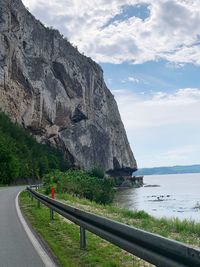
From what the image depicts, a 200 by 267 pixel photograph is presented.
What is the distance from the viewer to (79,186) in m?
44.8

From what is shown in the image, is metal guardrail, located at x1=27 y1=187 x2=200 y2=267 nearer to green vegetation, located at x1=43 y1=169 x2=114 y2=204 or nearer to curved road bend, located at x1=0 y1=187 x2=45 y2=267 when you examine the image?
curved road bend, located at x1=0 y1=187 x2=45 y2=267

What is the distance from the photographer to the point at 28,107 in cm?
10094

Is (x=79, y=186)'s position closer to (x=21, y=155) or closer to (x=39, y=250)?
→ (x=39, y=250)

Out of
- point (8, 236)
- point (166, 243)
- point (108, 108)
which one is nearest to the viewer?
point (166, 243)

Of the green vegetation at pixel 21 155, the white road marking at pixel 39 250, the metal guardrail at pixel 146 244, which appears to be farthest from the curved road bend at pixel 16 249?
the green vegetation at pixel 21 155

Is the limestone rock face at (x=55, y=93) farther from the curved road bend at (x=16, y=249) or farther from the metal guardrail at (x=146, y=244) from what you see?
the metal guardrail at (x=146, y=244)

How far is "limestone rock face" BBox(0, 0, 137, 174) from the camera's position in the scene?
97963 mm

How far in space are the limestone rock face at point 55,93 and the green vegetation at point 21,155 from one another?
4.36 m

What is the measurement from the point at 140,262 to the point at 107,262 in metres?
0.76

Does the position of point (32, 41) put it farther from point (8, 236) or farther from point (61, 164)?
point (8, 236)

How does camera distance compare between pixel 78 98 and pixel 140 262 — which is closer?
pixel 140 262

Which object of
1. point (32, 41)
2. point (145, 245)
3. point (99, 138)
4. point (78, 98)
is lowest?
point (145, 245)

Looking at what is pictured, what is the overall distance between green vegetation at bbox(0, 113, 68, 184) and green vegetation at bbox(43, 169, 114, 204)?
19040 mm

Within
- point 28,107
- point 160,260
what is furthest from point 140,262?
point 28,107
